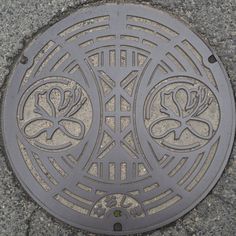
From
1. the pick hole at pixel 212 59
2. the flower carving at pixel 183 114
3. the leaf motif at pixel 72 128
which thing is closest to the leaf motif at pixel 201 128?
the flower carving at pixel 183 114

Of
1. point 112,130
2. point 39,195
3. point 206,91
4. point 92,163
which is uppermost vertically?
point 206,91

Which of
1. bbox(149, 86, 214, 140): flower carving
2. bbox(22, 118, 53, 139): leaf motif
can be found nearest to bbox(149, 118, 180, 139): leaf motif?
bbox(149, 86, 214, 140): flower carving

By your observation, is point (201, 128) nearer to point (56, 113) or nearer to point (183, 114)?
point (183, 114)

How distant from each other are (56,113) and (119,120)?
0.26 meters

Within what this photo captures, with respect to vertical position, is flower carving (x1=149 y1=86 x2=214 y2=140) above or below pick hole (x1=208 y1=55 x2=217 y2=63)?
below

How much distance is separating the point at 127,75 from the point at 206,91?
1.09 ft

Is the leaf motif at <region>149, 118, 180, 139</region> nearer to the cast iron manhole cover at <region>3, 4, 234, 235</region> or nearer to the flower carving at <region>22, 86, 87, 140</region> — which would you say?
the cast iron manhole cover at <region>3, 4, 234, 235</region>

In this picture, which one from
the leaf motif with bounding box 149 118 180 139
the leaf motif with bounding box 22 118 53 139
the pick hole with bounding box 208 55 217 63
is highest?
the pick hole with bounding box 208 55 217 63

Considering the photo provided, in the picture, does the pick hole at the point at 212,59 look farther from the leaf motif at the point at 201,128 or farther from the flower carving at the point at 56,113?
the flower carving at the point at 56,113

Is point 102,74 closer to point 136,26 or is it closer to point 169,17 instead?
point 136,26

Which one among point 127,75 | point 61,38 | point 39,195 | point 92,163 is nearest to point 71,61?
point 61,38

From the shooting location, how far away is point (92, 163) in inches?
72.0

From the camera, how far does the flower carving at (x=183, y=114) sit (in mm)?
1830

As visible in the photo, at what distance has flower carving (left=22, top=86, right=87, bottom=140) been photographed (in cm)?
186
